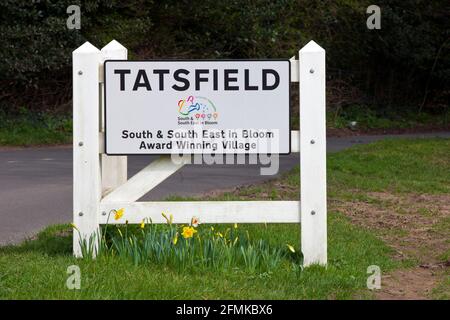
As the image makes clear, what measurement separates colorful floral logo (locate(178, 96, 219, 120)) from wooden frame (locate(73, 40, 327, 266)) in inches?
25.5

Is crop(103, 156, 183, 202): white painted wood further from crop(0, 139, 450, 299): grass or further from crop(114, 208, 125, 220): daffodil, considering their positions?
crop(0, 139, 450, 299): grass

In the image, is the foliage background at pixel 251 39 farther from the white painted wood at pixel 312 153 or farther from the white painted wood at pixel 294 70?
the white painted wood at pixel 312 153

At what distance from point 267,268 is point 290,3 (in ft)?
70.1

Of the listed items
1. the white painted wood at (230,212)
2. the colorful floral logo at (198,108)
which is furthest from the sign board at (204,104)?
the white painted wood at (230,212)

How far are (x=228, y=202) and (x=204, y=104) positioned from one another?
0.78 m

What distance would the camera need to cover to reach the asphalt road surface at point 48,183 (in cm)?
999

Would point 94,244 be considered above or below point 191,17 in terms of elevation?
below

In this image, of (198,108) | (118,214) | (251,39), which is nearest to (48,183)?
(118,214)

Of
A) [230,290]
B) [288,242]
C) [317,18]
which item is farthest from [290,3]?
[230,290]

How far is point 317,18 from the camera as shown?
2820 cm

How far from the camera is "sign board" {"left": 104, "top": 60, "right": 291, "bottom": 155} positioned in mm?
7211

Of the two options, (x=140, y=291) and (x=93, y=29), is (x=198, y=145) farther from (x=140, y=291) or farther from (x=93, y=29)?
(x=93, y=29)

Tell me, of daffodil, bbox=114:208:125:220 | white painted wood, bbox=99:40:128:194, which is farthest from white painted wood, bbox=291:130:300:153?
white painted wood, bbox=99:40:128:194
